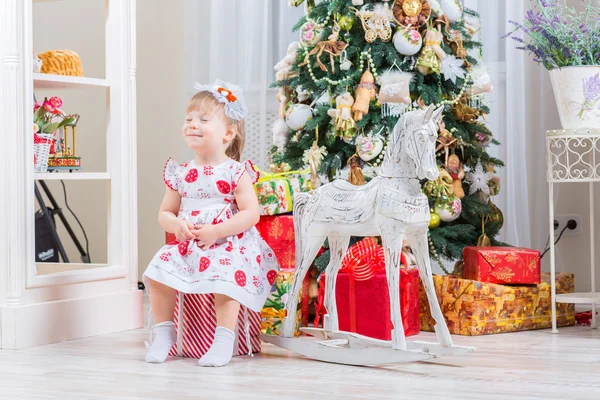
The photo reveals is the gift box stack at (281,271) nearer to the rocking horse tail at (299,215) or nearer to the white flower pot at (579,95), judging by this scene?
the rocking horse tail at (299,215)

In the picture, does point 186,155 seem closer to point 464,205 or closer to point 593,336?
point 464,205

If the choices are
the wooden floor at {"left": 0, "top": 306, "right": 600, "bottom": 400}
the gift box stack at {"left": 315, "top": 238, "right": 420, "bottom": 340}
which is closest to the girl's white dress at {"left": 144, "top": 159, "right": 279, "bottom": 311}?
the wooden floor at {"left": 0, "top": 306, "right": 600, "bottom": 400}

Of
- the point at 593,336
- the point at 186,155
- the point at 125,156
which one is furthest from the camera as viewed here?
the point at 186,155

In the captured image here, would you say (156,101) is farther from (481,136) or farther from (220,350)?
(220,350)

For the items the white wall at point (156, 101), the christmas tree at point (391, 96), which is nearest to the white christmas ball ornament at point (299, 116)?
the christmas tree at point (391, 96)

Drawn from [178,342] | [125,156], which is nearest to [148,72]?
[125,156]

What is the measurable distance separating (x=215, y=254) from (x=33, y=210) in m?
0.65

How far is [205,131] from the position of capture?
8.19ft

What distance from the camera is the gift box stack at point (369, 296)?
273 centimetres

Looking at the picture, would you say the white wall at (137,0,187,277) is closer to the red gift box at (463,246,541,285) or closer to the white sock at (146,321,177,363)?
the red gift box at (463,246,541,285)

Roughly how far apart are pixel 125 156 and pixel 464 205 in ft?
3.89

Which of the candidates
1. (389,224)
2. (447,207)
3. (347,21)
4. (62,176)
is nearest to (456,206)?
(447,207)

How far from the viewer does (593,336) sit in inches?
112

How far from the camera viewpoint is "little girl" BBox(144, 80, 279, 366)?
241cm
